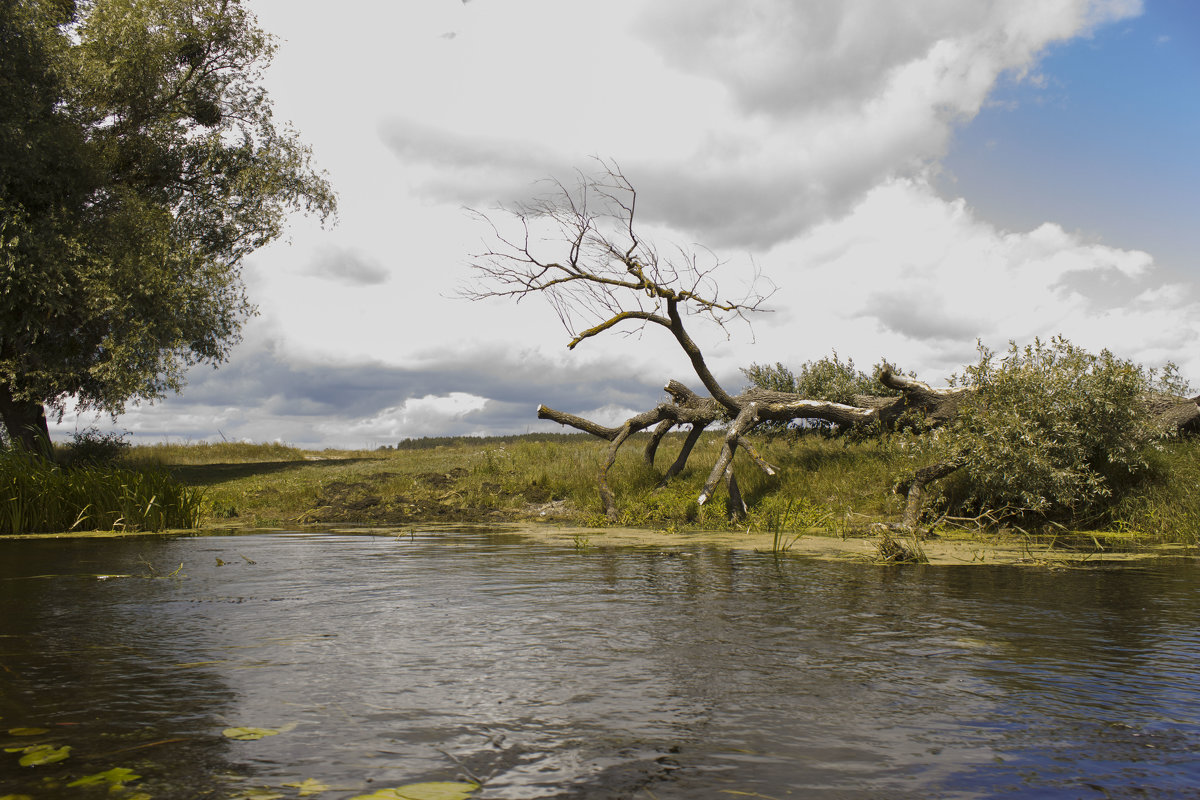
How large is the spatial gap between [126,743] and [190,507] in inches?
503

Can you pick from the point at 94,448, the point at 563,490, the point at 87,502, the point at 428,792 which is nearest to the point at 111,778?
the point at 428,792

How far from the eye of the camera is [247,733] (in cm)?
324

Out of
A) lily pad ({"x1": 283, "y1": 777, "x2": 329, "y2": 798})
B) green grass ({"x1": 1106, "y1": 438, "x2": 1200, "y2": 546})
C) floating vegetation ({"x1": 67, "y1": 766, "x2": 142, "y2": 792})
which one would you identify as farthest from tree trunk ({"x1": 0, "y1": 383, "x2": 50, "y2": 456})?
green grass ({"x1": 1106, "y1": 438, "x2": 1200, "y2": 546})

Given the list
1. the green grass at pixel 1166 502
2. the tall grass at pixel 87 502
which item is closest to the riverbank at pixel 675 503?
the green grass at pixel 1166 502

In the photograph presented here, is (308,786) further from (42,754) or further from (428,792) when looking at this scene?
(42,754)

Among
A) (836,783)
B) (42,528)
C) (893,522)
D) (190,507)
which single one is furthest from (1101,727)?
(42,528)

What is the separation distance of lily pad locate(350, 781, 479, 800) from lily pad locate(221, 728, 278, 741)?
0.87 m

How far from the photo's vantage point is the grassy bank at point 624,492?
44.2 feet

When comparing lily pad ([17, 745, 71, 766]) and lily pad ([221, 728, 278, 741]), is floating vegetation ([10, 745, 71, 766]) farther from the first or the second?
lily pad ([221, 728, 278, 741])

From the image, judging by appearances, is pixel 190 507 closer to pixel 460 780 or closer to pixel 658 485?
pixel 658 485

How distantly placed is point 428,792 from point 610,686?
1420 mm

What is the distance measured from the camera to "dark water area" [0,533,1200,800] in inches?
112

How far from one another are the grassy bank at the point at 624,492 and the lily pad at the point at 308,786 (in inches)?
387

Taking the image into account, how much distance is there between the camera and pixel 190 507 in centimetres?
1455
